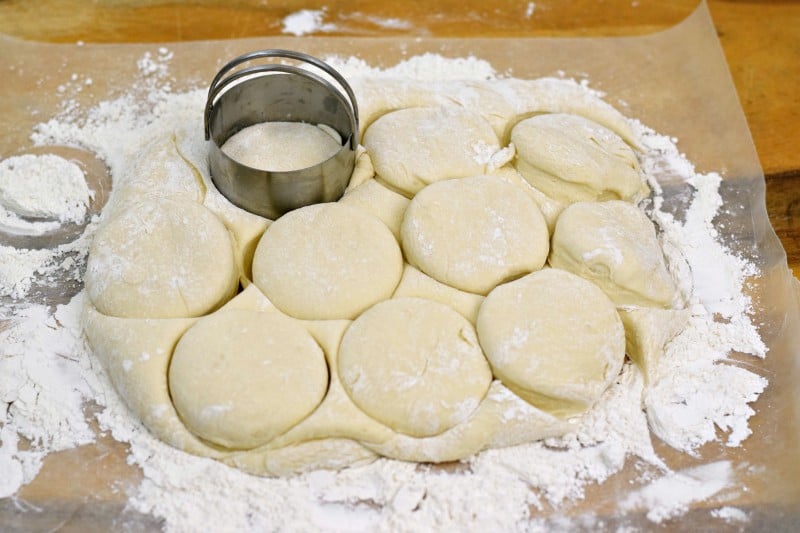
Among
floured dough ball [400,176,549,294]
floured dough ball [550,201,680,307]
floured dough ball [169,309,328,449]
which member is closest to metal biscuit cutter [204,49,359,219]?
floured dough ball [400,176,549,294]

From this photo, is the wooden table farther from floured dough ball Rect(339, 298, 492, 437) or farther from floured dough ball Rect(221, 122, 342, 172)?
floured dough ball Rect(339, 298, 492, 437)

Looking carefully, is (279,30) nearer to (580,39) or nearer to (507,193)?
(580,39)

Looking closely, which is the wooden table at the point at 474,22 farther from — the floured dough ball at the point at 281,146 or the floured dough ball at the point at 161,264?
the floured dough ball at the point at 161,264

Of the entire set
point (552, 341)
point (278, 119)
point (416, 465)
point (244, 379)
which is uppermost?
point (278, 119)

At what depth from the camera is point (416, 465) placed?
1.53 m

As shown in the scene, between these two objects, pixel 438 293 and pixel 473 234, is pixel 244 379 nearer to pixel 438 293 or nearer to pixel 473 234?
pixel 438 293

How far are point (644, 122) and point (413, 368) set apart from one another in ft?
4.10

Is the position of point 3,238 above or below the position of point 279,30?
below

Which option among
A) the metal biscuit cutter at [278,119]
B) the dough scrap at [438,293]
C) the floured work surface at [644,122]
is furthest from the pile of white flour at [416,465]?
the metal biscuit cutter at [278,119]

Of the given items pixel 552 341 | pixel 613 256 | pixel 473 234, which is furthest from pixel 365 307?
pixel 613 256

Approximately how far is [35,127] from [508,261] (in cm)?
143

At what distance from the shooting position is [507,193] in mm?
1777

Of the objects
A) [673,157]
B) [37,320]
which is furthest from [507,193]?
[37,320]

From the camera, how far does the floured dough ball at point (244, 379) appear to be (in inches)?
56.9
